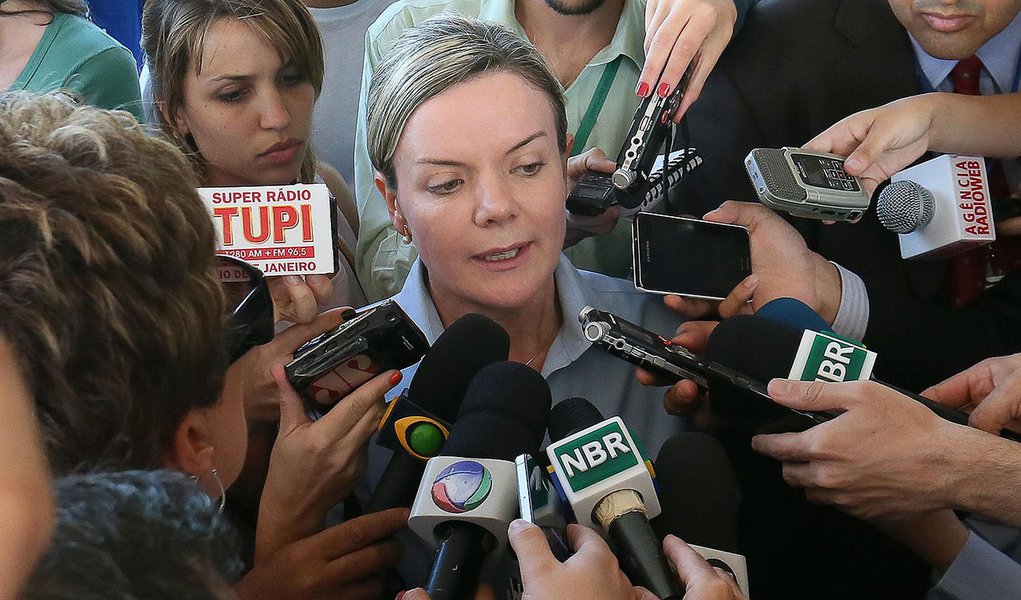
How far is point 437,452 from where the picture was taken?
3.91 ft

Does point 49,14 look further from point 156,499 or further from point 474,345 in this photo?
point 156,499

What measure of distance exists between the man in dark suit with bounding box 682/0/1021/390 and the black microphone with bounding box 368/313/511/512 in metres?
0.81

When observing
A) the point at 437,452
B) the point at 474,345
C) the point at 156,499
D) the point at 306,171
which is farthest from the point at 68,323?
the point at 306,171

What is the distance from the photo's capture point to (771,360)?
1324 millimetres

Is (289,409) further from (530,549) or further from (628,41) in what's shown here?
(628,41)

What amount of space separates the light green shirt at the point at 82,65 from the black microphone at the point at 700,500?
4.70 feet

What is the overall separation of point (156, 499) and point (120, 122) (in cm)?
43

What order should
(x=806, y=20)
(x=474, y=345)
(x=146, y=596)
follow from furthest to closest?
(x=806, y=20) → (x=474, y=345) → (x=146, y=596)

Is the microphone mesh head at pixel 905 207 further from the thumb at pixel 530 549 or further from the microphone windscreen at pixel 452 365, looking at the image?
the thumb at pixel 530 549

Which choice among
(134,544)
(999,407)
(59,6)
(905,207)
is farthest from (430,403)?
(59,6)

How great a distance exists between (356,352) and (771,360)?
560 millimetres

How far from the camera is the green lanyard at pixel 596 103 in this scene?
6.98 feet

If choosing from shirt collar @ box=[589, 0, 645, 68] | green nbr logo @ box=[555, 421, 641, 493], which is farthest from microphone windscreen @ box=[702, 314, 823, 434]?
shirt collar @ box=[589, 0, 645, 68]

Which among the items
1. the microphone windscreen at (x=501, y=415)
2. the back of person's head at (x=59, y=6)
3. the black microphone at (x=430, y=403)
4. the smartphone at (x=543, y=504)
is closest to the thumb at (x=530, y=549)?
the smartphone at (x=543, y=504)
